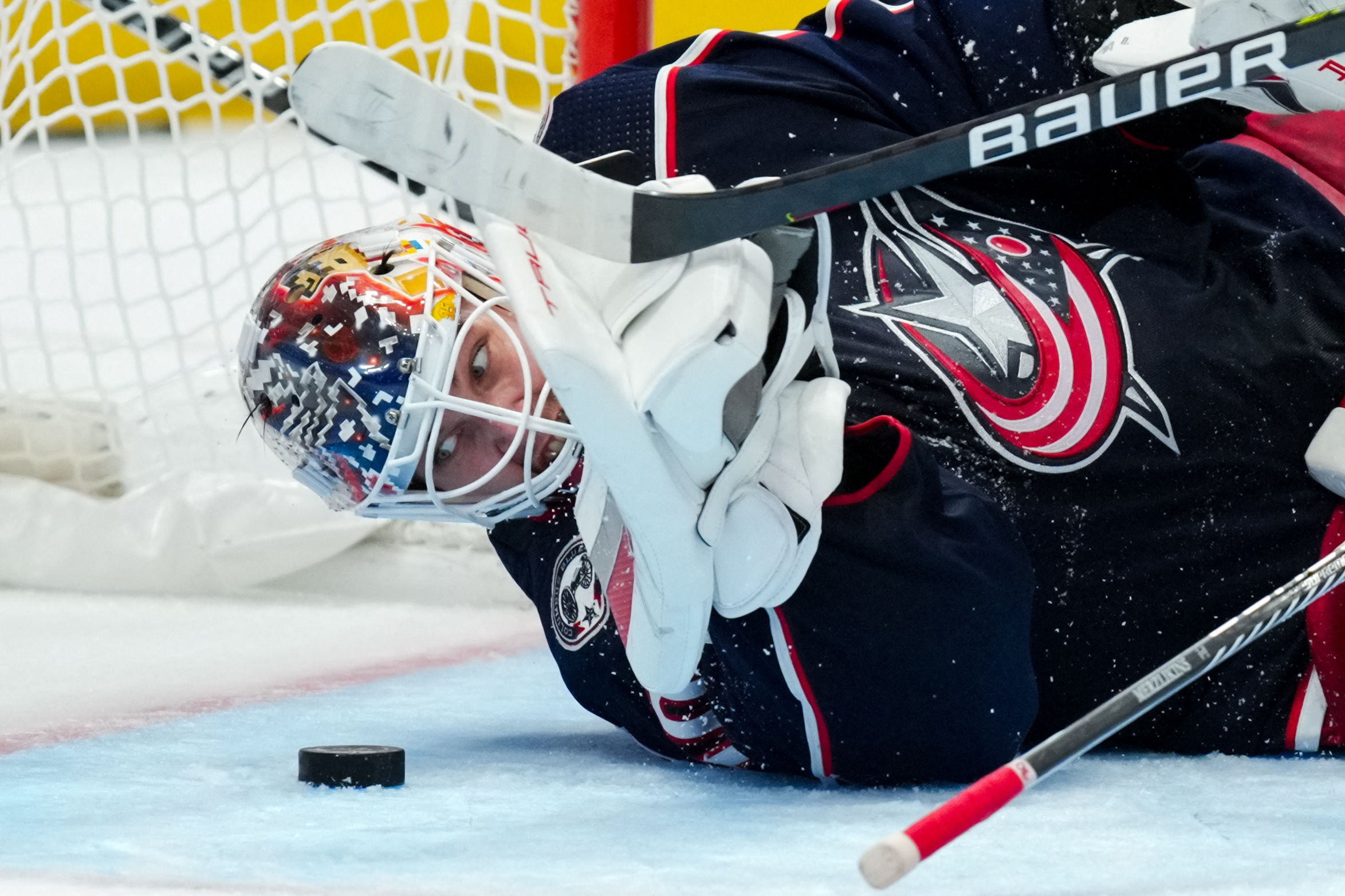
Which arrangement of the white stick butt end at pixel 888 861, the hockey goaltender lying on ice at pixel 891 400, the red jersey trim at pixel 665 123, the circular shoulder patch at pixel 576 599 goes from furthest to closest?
the red jersey trim at pixel 665 123, the circular shoulder patch at pixel 576 599, the hockey goaltender lying on ice at pixel 891 400, the white stick butt end at pixel 888 861

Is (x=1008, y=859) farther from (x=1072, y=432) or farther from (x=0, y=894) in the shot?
(x=0, y=894)

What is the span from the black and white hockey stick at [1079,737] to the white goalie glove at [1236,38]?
0.36 m

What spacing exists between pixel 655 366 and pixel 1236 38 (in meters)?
0.52

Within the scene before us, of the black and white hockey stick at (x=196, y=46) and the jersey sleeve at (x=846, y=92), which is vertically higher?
the black and white hockey stick at (x=196, y=46)

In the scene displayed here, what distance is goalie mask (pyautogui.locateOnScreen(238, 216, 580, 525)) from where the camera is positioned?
45.3 inches

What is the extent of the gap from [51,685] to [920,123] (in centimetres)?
109

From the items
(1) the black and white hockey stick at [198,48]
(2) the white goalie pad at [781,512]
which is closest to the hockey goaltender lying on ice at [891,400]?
(2) the white goalie pad at [781,512]

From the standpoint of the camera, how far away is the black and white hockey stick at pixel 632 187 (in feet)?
2.89

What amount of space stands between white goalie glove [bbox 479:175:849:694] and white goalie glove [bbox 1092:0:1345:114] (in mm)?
398

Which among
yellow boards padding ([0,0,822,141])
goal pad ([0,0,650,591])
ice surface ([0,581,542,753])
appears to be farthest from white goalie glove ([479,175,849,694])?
yellow boards padding ([0,0,822,141])

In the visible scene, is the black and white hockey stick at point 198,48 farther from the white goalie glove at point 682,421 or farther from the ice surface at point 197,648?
the white goalie glove at point 682,421

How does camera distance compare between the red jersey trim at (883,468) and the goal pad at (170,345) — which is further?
the goal pad at (170,345)

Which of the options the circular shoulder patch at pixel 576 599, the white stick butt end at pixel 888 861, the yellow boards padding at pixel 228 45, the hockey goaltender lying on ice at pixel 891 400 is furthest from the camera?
the yellow boards padding at pixel 228 45

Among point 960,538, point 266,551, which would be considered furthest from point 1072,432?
point 266,551
